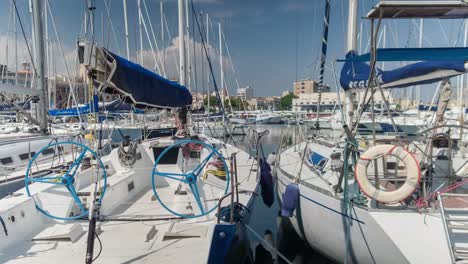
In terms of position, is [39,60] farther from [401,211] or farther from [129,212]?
[401,211]

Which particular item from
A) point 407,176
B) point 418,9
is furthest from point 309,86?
point 407,176

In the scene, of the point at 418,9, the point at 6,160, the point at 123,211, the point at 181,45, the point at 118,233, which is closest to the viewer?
the point at 418,9

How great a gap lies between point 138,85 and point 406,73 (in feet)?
18.1

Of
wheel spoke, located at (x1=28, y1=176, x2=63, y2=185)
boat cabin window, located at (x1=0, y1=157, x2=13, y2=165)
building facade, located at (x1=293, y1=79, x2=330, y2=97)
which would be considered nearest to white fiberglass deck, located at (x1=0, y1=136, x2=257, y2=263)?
wheel spoke, located at (x1=28, y1=176, x2=63, y2=185)

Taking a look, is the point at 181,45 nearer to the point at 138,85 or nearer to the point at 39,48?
the point at 39,48

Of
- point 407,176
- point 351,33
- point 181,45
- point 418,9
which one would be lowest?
point 407,176

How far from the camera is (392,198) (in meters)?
4.49

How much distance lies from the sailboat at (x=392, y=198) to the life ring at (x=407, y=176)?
0.01 metres

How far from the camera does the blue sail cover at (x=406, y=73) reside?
21.0 feet

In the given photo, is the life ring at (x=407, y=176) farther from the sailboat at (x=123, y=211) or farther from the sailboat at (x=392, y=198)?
the sailboat at (x=123, y=211)

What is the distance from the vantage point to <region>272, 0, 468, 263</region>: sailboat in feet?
14.0

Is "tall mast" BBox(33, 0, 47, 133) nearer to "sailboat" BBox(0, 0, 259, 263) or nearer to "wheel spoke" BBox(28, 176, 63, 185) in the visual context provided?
"sailboat" BBox(0, 0, 259, 263)

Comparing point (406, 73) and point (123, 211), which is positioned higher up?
point (406, 73)

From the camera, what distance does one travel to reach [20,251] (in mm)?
4262
